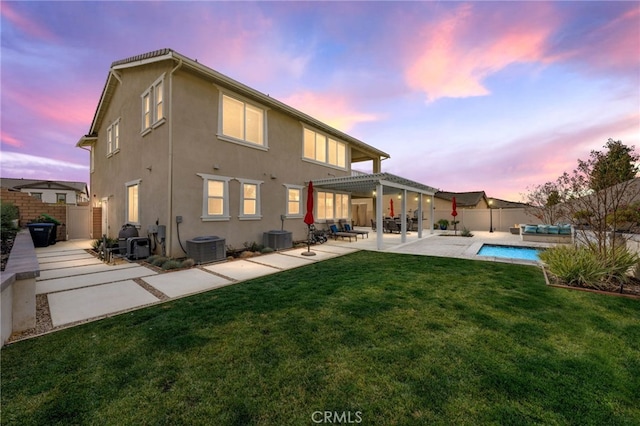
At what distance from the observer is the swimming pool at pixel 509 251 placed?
1005 cm

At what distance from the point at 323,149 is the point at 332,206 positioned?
3598mm

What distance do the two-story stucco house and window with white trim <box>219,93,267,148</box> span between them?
42mm

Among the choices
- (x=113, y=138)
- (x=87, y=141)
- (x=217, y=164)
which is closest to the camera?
(x=217, y=164)

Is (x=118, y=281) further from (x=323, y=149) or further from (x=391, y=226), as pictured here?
(x=391, y=226)

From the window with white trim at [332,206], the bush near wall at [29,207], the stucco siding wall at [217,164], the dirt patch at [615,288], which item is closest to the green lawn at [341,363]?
the dirt patch at [615,288]

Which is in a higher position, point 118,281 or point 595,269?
point 595,269

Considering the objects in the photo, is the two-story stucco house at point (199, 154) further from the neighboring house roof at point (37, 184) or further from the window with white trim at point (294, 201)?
the neighboring house roof at point (37, 184)

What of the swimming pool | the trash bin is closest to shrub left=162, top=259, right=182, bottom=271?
the trash bin

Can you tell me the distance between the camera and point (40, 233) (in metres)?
11.2

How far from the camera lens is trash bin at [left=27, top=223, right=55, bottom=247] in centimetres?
1116

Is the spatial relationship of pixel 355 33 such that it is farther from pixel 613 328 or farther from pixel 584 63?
pixel 613 328

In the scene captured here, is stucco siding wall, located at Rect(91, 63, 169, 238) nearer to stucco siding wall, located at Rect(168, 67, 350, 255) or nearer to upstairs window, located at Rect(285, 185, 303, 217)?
stucco siding wall, located at Rect(168, 67, 350, 255)

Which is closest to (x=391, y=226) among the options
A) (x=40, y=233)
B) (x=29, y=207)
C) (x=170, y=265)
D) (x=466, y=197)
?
(x=170, y=265)

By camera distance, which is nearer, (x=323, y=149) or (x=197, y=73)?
(x=197, y=73)
